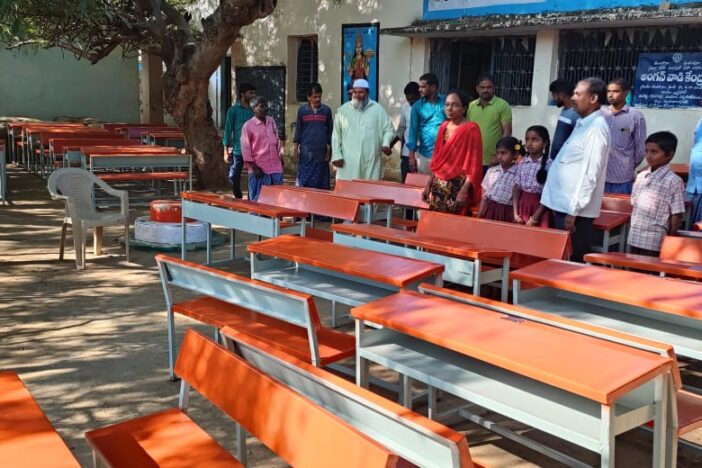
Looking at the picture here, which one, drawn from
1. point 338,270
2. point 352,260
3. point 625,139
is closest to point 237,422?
point 338,270

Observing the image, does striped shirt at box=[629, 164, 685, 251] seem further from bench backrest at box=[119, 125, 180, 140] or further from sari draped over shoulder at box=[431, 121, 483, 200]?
bench backrest at box=[119, 125, 180, 140]

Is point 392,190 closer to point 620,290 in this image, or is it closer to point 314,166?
point 314,166

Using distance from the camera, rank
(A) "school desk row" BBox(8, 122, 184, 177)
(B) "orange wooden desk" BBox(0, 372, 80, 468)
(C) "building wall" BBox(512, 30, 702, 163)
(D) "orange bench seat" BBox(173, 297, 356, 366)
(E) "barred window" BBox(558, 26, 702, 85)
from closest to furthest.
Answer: (B) "orange wooden desk" BBox(0, 372, 80, 468), (D) "orange bench seat" BBox(173, 297, 356, 366), (E) "barred window" BBox(558, 26, 702, 85), (C) "building wall" BBox(512, 30, 702, 163), (A) "school desk row" BBox(8, 122, 184, 177)

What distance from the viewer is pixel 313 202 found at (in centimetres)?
551

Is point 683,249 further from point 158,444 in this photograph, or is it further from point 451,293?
point 158,444

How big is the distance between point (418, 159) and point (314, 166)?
53.1 inches

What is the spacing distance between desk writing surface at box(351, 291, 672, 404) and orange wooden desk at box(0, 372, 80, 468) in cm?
113

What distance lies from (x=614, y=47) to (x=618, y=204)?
14.4 feet

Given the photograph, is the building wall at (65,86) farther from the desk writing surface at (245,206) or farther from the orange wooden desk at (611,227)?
the orange wooden desk at (611,227)

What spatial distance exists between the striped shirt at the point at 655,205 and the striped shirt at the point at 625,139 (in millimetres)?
1196

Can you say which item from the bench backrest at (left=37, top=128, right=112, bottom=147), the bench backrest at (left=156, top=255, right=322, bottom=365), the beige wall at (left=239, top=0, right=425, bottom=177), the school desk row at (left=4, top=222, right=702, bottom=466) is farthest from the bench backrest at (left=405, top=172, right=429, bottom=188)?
the bench backrest at (left=37, top=128, right=112, bottom=147)

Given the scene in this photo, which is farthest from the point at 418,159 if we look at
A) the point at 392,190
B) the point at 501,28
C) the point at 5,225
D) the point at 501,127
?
the point at 5,225

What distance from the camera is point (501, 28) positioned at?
976cm

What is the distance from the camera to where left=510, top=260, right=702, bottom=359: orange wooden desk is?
2.74m
